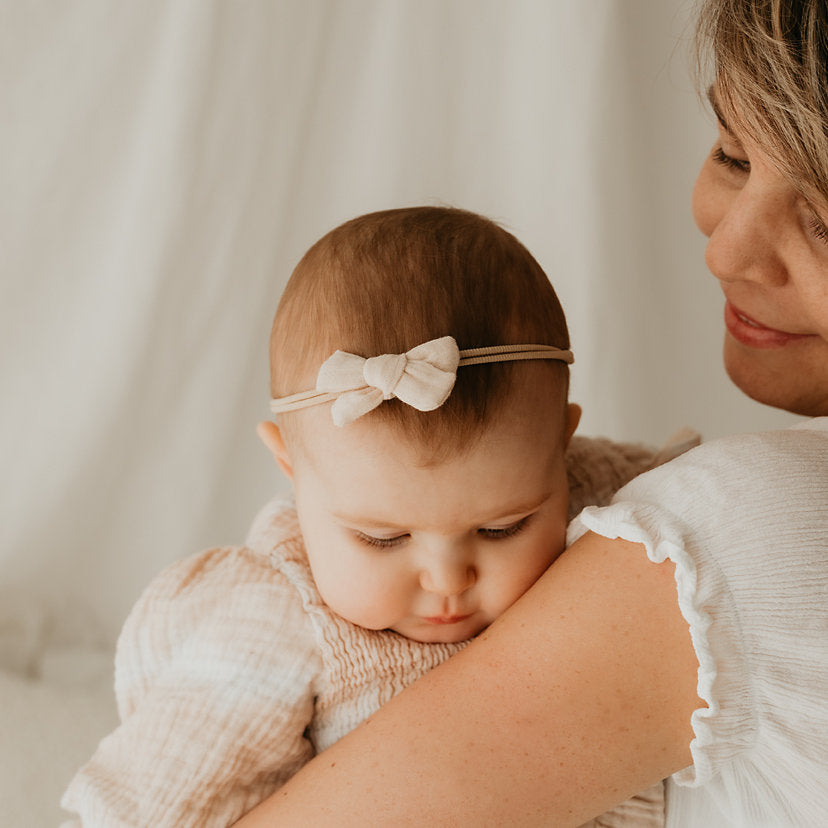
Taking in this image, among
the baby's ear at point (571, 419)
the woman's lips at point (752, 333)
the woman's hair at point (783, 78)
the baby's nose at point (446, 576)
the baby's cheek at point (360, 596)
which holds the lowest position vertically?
the baby's cheek at point (360, 596)

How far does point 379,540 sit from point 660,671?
36 centimetres

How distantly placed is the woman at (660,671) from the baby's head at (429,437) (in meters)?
0.11

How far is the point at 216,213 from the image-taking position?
6.41ft

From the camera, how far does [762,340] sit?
146cm

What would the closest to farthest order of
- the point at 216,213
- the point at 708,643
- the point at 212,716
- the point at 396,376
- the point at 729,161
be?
the point at 708,643
the point at 396,376
the point at 212,716
the point at 729,161
the point at 216,213

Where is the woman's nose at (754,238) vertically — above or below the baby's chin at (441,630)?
above

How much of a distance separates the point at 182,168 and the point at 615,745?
1306 mm

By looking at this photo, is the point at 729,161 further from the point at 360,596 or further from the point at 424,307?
the point at 360,596

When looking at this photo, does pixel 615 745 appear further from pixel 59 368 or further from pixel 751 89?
pixel 59 368

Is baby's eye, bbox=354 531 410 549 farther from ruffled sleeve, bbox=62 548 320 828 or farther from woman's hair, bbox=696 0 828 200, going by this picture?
woman's hair, bbox=696 0 828 200

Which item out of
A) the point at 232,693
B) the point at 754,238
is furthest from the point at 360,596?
the point at 754,238

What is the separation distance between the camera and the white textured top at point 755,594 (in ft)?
3.13

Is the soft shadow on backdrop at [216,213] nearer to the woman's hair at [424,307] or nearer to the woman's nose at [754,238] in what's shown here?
the woman's nose at [754,238]

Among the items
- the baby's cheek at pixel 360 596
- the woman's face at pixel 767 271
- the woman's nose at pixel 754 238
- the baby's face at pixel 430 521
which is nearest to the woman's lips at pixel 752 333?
the woman's face at pixel 767 271
